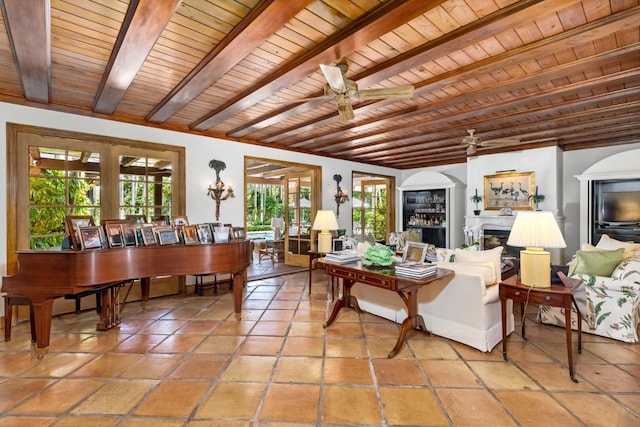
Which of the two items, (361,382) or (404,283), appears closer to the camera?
(361,382)

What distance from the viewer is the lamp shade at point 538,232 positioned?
7.98ft

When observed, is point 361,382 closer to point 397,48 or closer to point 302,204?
point 397,48

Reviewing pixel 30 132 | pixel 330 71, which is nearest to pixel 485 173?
pixel 330 71

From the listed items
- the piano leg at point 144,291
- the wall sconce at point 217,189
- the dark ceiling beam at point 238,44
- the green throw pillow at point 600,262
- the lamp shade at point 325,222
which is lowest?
the piano leg at point 144,291

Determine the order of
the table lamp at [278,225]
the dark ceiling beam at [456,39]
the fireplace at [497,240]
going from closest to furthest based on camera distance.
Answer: the dark ceiling beam at [456,39], the fireplace at [497,240], the table lamp at [278,225]

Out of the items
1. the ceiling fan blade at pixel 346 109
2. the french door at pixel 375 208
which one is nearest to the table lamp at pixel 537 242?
the ceiling fan blade at pixel 346 109

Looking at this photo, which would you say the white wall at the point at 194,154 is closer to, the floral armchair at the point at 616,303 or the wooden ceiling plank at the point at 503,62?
the wooden ceiling plank at the point at 503,62

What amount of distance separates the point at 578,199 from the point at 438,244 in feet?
9.46

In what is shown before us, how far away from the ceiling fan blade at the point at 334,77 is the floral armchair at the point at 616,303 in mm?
3106

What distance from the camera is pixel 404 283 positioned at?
2.62 m

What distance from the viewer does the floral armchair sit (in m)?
2.88

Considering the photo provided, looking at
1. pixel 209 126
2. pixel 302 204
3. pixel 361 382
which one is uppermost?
pixel 209 126

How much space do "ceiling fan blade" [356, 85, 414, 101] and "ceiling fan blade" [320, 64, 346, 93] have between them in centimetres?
20

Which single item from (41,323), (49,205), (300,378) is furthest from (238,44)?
(49,205)
